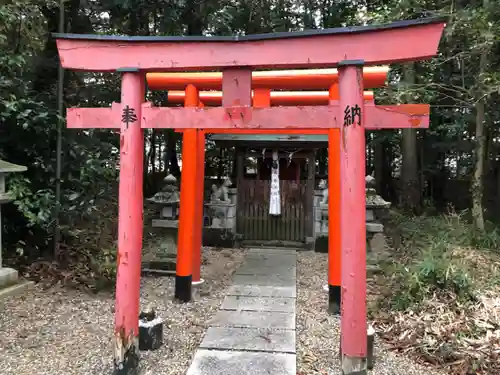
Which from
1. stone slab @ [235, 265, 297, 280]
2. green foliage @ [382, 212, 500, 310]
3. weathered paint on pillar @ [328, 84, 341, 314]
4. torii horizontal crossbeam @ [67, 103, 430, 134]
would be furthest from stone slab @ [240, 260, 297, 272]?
torii horizontal crossbeam @ [67, 103, 430, 134]

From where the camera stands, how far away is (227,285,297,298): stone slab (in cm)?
545

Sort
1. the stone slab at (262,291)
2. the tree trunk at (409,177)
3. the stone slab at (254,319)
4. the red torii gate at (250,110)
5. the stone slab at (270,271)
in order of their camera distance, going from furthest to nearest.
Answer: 1. the tree trunk at (409,177)
2. the stone slab at (270,271)
3. the stone slab at (262,291)
4. the stone slab at (254,319)
5. the red torii gate at (250,110)

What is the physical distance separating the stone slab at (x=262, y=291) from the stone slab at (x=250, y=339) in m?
1.26

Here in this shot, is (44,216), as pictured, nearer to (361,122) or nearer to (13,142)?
(13,142)

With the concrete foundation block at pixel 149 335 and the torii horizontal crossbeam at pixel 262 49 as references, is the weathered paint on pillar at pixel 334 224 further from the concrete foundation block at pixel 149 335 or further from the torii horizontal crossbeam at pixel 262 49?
the concrete foundation block at pixel 149 335

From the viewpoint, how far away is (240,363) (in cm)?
340

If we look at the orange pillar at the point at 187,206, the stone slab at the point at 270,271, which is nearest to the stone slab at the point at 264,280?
the stone slab at the point at 270,271

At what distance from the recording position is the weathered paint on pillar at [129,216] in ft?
10.7

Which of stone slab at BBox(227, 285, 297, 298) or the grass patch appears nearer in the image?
the grass patch

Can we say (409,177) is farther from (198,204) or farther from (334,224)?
(198,204)

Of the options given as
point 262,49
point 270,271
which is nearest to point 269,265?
point 270,271

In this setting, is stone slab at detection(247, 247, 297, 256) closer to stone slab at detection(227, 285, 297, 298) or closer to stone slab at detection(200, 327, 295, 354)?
stone slab at detection(227, 285, 297, 298)

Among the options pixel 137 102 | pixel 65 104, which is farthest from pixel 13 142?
pixel 137 102

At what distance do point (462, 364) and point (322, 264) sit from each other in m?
4.11
